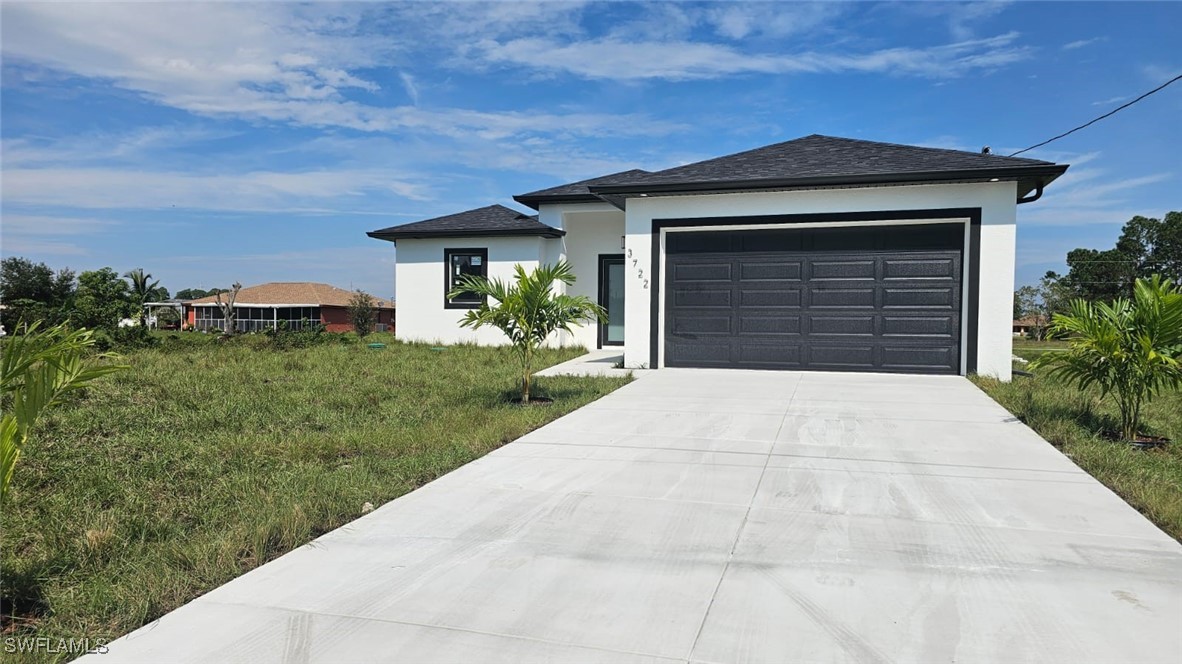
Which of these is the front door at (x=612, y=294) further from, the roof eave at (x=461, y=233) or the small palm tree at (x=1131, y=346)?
the small palm tree at (x=1131, y=346)

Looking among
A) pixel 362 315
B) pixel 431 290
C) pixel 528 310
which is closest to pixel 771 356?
pixel 528 310

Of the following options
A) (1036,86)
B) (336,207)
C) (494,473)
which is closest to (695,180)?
(494,473)

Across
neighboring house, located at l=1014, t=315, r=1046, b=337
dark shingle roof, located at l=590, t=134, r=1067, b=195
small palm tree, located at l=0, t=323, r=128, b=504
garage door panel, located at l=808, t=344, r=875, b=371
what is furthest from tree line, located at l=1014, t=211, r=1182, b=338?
small palm tree, located at l=0, t=323, r=128, b=504

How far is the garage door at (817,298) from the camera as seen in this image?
11680mm

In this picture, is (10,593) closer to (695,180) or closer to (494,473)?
(494,473)

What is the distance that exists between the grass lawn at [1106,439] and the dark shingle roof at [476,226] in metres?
10.8

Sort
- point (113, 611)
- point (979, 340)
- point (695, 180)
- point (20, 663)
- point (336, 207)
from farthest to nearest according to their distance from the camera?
point (336, 207)
point (695, 180)
point (979, 340)
point (113, 611)
point (20, 663)

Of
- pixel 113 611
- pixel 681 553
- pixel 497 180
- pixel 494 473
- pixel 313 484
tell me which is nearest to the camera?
pixel 113 611

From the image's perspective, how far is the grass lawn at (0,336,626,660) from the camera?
351cm

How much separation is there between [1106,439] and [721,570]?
5669 millimetres

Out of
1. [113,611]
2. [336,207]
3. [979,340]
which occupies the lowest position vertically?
[113,611]

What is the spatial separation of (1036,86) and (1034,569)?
55.5 feet

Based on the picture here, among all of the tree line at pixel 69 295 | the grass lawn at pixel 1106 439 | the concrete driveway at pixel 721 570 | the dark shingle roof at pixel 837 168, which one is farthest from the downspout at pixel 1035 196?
the tree line at pixel 69 295

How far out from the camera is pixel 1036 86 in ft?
54.2
